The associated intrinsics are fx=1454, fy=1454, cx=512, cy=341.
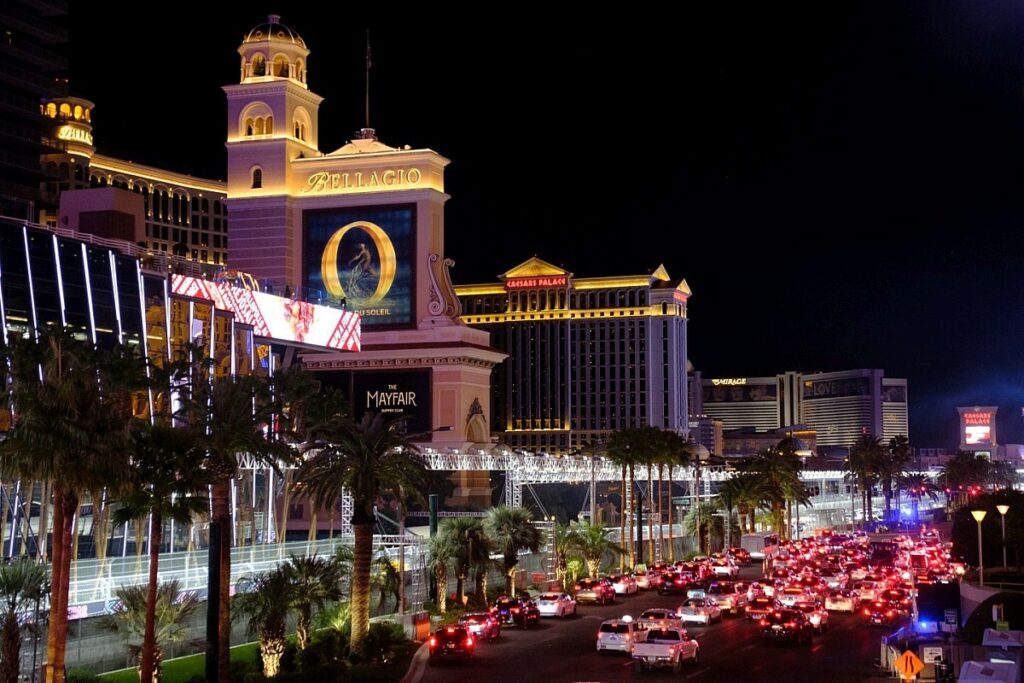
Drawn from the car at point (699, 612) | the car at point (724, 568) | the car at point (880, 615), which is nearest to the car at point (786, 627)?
the car at point (699, 612)

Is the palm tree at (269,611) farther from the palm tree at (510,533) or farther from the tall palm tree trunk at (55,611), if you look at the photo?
the palm tree at (510,533)

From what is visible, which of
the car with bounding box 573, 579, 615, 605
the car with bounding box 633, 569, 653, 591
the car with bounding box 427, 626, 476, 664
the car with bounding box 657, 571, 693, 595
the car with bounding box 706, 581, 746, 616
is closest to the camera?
the car with bounding box 427, 626, 476, 664

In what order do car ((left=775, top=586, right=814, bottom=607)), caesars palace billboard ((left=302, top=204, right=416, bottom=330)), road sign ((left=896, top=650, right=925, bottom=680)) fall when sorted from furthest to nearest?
caesars palace billboard ((left=302, top=204, right=416, bottom=330)) < car ((left=775, top=586, right=814, bottom=607)) < road sign ((left=896, top=650, right=925, bottom=680))

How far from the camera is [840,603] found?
210 feet

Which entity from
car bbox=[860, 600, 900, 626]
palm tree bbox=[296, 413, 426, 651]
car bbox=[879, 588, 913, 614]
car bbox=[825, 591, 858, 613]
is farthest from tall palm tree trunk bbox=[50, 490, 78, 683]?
car bbox=[825, 591, 858, 613]

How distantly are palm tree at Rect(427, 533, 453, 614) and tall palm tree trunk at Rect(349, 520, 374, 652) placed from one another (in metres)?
11.3

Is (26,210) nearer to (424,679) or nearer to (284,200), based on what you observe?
(284,200)

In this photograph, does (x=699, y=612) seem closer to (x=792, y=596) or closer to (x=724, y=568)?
(x=792, y=596)

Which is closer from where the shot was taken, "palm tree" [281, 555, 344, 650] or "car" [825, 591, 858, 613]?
"palm tree" [281, 555, 344, 650]

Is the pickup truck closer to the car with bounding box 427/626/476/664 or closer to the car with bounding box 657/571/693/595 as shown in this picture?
the car with bounding box 427/626/476/664

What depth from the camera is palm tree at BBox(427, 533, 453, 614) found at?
194ft

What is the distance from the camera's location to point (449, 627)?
4544cm

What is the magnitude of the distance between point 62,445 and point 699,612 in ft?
98.7

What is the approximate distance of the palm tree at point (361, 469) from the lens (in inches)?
1875
